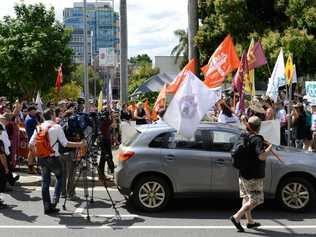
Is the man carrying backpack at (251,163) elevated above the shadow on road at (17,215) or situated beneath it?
elevated above

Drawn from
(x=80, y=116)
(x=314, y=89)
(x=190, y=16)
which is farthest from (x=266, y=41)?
(x=80, y=116)

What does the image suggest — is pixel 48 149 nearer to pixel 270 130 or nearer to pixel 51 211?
pixel 51 211

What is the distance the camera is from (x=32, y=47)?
32.5 m

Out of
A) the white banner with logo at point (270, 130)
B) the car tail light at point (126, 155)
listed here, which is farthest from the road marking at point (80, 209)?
the white banner with logo at point (270, 130)

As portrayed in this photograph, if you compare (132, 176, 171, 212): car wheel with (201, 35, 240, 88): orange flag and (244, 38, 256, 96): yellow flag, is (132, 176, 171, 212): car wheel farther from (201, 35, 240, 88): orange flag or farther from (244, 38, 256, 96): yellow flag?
(244, 38, 256, 96): yellow flag

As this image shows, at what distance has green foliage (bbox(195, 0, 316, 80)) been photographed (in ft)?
80.5

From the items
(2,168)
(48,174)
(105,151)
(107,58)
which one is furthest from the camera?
(107,58)

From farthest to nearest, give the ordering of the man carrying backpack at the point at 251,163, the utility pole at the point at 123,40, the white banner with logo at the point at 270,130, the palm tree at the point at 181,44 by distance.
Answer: the palm tree at the point at 181,44
the utility pole at the point at 123,40
the white banner with logo at the point at 270,130
the man carrying backpack at the point at 251,163

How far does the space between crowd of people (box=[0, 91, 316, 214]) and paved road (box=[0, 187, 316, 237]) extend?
0.46 m

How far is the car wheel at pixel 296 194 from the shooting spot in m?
9.82

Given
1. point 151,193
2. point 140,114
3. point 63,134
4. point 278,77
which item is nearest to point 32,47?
point 140,114

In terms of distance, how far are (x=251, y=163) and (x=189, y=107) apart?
4.63ft

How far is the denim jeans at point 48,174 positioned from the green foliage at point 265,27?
48.9 feet

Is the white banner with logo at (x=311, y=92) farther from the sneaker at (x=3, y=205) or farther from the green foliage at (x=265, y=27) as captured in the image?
the sneaker at (x=3, y=205)
